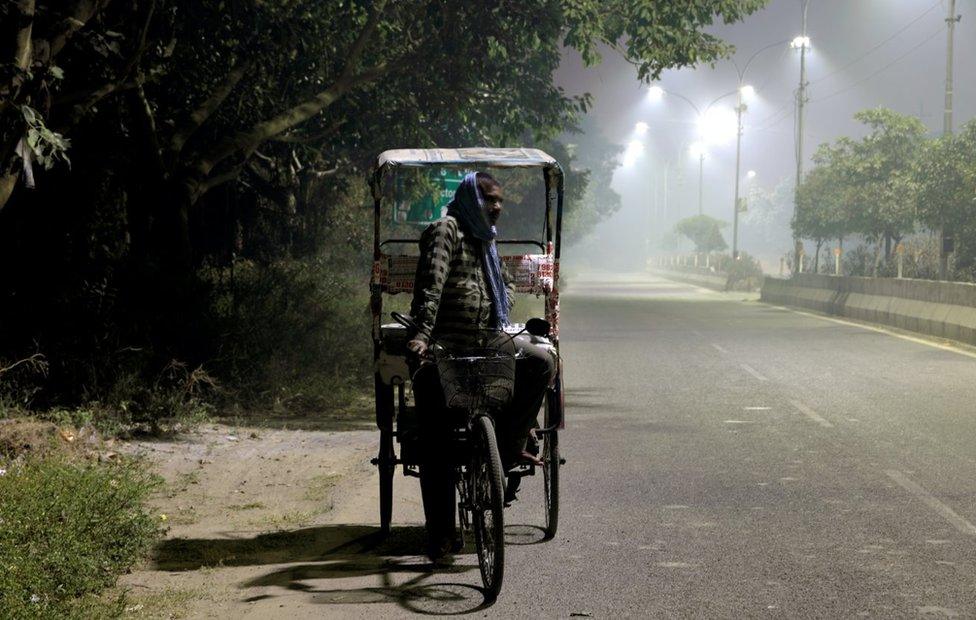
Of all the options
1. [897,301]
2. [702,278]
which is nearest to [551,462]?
[897,301]

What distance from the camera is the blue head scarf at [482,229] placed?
658cm

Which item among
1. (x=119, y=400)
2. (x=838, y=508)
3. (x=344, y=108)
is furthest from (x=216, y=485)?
(x=344, y=108)

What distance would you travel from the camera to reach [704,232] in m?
88.2

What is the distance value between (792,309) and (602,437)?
2441 cm

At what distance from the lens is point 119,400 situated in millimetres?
11164

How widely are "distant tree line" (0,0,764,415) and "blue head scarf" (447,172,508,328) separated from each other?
14.6 feet

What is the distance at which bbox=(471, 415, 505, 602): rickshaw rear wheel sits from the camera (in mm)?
5879

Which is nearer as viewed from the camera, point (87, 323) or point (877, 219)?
point (87, 323)

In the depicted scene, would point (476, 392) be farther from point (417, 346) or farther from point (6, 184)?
point (6, 184)

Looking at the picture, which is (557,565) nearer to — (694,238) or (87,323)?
(87,323)

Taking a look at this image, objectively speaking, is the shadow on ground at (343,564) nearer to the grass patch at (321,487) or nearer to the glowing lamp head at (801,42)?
the grass patch at (321,487)

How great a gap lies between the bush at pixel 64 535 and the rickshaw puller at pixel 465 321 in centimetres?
168

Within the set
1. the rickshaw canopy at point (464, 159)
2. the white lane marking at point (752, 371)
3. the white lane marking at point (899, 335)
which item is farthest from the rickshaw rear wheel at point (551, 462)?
the white lane marking at point (899, 335)

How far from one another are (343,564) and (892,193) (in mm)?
44426
